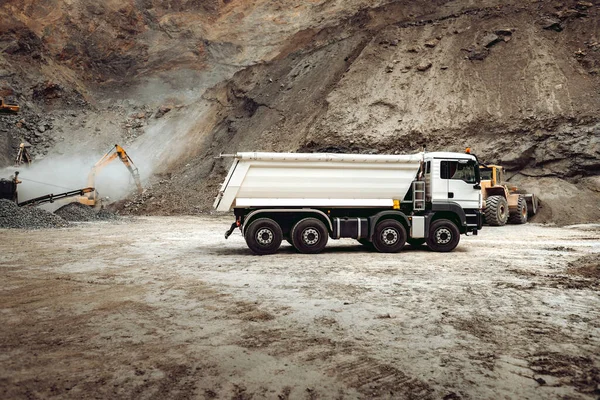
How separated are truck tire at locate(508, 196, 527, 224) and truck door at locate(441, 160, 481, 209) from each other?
10180 mm

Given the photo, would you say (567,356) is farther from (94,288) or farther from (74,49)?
(74,49)

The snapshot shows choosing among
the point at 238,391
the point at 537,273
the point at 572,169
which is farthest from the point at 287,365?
the point at 572,169

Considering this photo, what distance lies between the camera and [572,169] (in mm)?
25703

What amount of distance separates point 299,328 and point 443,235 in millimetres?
8295

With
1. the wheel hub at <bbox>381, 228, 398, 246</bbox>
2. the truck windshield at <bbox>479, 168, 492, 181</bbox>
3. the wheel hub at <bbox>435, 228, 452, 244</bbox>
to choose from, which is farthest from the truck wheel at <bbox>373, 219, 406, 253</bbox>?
the truck windshield at <bbox>479, 168, 492, 181</bbox>

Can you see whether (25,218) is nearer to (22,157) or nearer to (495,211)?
(22,157)

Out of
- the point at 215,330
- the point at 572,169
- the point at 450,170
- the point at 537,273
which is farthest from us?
the point at 572,169

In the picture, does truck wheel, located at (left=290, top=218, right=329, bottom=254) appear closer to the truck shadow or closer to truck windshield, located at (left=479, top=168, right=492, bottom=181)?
the truck shadow

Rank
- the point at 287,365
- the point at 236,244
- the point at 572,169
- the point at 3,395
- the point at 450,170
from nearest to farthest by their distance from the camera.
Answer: the point at 3,395 → the point at 287,365 → the point at 450,170 → the point at 236,244 → the point at 572,169

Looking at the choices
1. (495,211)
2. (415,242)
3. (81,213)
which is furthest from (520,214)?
(81,213)

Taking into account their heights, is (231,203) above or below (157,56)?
below

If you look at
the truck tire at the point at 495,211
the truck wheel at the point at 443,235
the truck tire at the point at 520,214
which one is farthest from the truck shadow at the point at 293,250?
the truck tire at the point at 520,214

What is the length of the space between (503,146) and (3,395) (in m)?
27.0

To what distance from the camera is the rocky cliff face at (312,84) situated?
27781 millimetres
